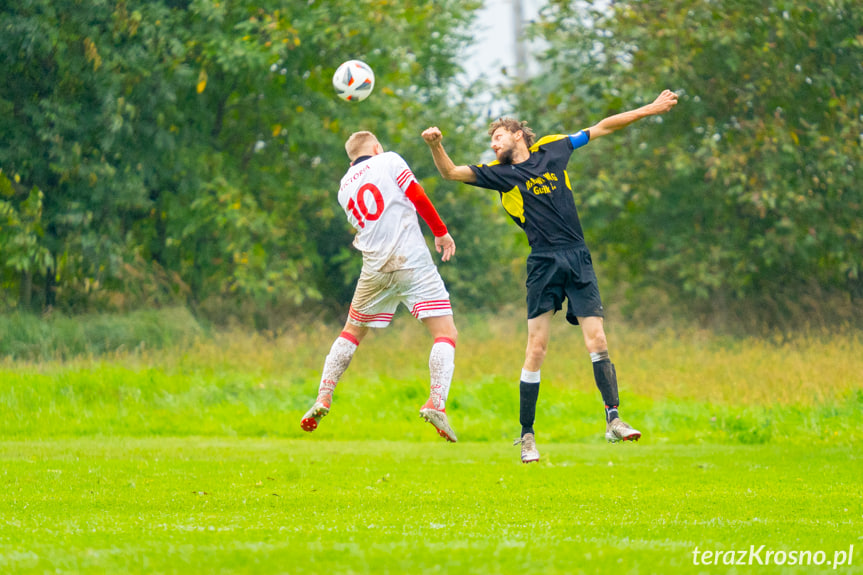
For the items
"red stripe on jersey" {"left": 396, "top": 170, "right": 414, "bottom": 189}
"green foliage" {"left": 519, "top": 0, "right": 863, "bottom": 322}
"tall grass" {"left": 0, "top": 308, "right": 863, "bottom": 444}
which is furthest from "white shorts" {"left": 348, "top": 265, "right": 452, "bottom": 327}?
"green foliage" {"left": 519, "top": 0, "right": 863, "bottom": 322}

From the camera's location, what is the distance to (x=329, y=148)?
75.0 feet

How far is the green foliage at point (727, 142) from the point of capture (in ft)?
67.4

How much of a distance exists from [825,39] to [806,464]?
43.8ft

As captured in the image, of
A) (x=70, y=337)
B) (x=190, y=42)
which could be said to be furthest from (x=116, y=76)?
(x=70, y=337)

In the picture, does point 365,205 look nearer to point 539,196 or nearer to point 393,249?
point 393,249

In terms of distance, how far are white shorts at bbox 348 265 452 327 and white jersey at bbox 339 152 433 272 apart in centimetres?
7

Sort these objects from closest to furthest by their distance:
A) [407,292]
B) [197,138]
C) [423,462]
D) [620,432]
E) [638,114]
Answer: [620,432], [638,114], [407,292], [423,462], [197,138]

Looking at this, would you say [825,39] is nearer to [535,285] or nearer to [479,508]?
[535,285]

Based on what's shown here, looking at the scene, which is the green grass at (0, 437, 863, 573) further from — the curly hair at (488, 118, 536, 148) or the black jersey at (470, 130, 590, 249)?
the curly hair at (488, 118, 536, 148)

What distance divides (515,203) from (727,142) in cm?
1466

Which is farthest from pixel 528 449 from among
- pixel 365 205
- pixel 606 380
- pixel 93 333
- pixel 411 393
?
pixel 93 333

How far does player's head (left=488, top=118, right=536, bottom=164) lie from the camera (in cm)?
805

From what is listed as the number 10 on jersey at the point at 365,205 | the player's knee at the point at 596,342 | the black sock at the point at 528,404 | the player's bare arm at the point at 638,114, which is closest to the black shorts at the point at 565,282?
the player's knee at the point at 596,342

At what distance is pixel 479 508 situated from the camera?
720 centimetres
